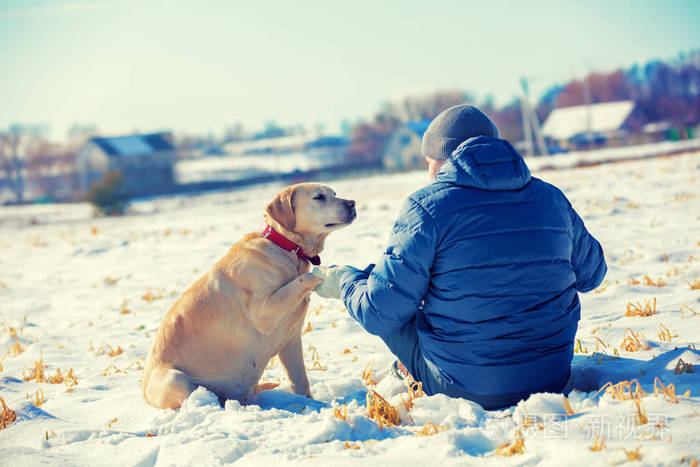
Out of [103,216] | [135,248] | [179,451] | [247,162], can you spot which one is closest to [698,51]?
[247,162]

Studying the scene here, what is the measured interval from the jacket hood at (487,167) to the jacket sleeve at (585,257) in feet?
1.91

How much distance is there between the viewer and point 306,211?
448 centimetres

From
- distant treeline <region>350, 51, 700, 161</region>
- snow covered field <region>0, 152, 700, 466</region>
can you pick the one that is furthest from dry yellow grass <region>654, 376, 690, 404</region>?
distant treeline <region>350, 51, 700, 161</region>

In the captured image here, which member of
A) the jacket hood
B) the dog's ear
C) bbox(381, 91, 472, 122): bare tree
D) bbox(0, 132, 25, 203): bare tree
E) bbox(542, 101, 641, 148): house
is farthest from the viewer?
bbox(381, 91, 472, 122): bare tree

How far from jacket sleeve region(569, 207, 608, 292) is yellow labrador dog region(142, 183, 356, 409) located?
1636 mm

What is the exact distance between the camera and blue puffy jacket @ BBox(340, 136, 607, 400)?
9.76ft

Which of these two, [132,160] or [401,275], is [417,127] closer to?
[132,160]

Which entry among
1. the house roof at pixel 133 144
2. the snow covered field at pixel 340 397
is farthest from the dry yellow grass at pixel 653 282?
the house roof at pixel 133 144

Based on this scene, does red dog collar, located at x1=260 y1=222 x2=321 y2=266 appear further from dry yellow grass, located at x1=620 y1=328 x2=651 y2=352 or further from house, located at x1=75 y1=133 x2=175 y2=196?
house, located at x1=75 y1=133 x2=175 y2=196

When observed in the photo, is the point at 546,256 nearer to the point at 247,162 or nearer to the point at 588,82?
the point at 247,162

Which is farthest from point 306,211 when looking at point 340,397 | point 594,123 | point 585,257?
point 594,123

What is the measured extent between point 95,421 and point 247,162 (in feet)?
235

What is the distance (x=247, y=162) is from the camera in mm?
73750

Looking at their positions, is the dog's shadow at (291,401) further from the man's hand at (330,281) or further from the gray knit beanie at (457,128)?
the gray knit beanie at (457,128)
